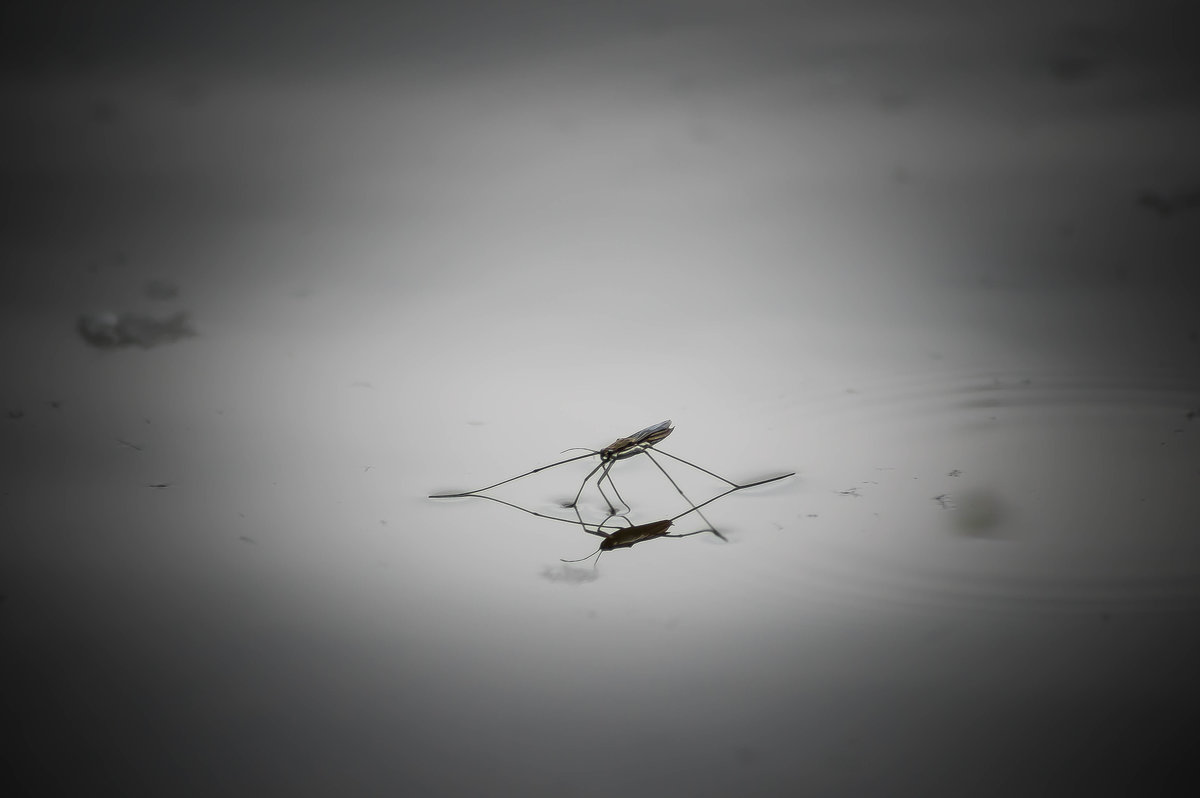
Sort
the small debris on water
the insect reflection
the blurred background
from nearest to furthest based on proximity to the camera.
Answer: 1. the blurred background
2. the insect reflection
3. the small debris on water

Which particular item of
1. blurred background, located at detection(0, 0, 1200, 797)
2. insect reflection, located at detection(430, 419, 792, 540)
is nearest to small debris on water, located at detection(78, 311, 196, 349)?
blurred background, located at detection(0, 0, 1200, 797)

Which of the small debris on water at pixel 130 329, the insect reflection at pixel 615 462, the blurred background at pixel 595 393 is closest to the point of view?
the blurred background at pixel 595 393

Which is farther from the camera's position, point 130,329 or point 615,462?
point 130,329

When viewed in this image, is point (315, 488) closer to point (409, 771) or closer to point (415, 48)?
point (409, 771)

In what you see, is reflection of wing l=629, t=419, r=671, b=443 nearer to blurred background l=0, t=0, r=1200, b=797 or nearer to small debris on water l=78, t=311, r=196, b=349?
blurred background l=0, t=0, r=1200, b=797

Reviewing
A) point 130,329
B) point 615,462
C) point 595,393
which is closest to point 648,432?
point 615,462

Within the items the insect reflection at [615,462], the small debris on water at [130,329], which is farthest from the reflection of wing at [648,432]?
the small debris on water at [130,329]

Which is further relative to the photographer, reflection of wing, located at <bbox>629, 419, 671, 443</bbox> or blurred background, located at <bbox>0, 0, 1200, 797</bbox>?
reflection of wing, located at <bbox>629, 419, 671, 443</bbox>

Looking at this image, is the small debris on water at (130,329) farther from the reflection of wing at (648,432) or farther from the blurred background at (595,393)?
the reflection of wing at (648,432)

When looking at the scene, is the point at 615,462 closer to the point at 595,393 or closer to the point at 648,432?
the point at 648,432
